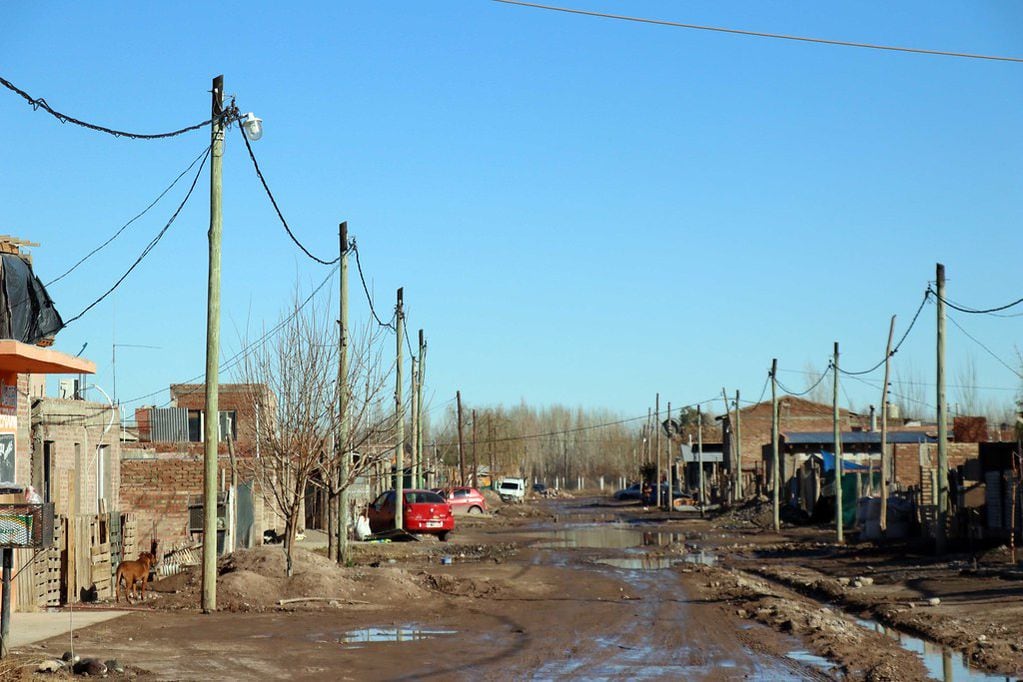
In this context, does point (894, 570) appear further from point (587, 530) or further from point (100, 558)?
point (587, 530)

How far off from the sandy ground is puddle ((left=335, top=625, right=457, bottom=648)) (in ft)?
0.26

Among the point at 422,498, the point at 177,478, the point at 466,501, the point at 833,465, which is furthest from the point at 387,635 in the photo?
the point at 466,501

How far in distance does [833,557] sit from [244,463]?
16.6 metres

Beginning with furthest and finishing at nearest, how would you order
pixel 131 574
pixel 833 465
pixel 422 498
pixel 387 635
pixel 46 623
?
pixel 833 465 < pixel 422 498 < pixel 131 574 < pixel 46 623 < pixel 387 635

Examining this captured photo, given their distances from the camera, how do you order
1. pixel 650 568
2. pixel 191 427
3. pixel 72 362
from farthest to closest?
pixel 191 427
pixel 650 568
pixel 72 362

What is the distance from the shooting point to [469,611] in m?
19.9

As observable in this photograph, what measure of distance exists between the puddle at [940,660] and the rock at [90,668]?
8.74 m

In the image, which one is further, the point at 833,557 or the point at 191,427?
the point at 191,427

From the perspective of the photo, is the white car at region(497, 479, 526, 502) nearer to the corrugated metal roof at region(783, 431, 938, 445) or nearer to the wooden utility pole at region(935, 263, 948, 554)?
the corrugated metal roof at region(783, 431, 938, 445)

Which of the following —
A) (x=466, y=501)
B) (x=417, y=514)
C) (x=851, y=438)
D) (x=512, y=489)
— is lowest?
(x=512, y=489)

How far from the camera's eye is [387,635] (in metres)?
16.6

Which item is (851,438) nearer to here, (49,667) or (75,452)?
(75,452)

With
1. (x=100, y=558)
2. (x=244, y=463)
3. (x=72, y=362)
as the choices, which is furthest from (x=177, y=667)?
(x=244, y=463)

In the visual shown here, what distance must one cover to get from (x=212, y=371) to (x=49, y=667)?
270 inches
